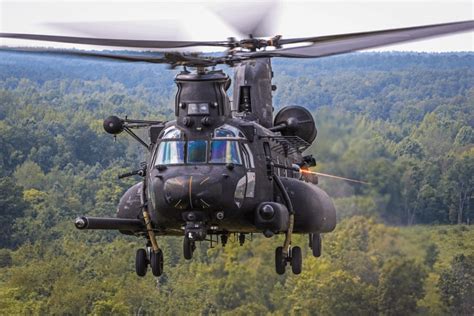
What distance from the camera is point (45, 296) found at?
46375 millimetres

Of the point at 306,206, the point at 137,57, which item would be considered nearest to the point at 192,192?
the point at 137,57

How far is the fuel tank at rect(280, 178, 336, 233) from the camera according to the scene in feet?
100

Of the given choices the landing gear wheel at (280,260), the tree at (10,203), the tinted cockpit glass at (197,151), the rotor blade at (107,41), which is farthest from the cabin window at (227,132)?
the tree at (10,203)

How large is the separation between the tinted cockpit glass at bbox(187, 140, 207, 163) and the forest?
101 inches

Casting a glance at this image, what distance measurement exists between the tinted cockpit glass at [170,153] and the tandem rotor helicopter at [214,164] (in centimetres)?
2

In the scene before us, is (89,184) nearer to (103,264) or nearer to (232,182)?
(103,264)

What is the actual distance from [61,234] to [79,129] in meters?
10.7

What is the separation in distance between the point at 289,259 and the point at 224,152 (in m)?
2.91

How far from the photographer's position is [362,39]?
→ 28.3m

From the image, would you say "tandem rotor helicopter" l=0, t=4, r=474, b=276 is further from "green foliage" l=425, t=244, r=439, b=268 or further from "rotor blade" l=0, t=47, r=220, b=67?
"green foliage" l=425, t=244, r=439, b=268

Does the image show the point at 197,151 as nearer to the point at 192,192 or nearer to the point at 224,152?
the point at 224,152

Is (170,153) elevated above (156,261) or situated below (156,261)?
above

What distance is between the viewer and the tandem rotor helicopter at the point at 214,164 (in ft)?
91.8

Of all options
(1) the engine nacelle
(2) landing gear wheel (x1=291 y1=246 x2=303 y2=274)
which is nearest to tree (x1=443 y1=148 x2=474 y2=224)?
(2) landing gear wheel (x1=291 y1=246 x2=303 y2=274)
